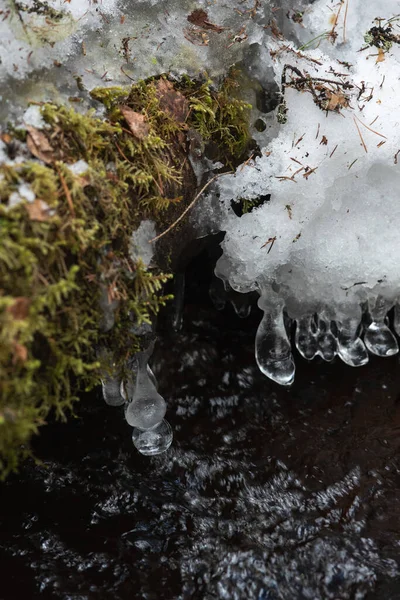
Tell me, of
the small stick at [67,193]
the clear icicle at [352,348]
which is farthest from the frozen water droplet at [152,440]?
the clear icicle at [352,348]

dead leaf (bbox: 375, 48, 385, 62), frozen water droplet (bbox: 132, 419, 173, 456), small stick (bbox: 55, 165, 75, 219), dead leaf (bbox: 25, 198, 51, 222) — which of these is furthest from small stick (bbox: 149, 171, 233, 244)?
dead leaf (bbox: 375, 48, 385, 62)

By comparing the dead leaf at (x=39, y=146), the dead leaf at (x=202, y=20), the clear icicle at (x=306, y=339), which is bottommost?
the clear icicle at (x=306, y=339)

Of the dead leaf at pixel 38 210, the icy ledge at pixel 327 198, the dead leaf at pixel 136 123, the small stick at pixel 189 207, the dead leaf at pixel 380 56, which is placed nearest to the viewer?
the dead leaf at pixel 38 210

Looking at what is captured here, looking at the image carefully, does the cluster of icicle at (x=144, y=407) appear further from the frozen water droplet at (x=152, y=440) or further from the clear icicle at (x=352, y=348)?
the clear icicle at (x=352, y=348)

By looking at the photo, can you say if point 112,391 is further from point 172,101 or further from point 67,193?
point 172,101

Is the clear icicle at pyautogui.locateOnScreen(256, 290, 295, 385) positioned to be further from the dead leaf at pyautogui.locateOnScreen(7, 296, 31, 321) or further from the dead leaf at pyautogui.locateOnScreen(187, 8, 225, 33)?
the dead leaf at pyautogui.locateOnScreen(7, 296, 31, 321)
